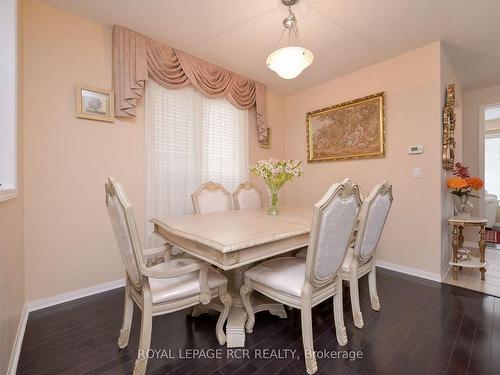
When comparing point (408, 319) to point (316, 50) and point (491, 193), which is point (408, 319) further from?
point (491, 193)

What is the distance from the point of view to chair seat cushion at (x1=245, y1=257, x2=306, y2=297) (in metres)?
1.32

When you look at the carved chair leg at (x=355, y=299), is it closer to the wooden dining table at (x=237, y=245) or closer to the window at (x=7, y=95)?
the wooden dining table at (x=237, y=245)

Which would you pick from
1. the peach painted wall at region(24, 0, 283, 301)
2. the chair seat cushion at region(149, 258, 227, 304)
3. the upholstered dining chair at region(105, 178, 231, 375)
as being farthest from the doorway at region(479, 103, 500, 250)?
the peach painted wall at region(24, 0, 283, 301)

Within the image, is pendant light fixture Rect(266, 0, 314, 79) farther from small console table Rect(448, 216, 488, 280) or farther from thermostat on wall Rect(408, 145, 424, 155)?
small console table Rect(448, 216, 488, 280)

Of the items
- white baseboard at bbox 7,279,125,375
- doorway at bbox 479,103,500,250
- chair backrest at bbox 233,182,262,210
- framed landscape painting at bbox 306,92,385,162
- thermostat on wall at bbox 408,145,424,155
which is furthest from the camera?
doorway at bbox 479,103,500,250

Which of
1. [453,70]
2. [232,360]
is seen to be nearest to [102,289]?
[232,360]

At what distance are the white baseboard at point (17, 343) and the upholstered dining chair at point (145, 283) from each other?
0.50m

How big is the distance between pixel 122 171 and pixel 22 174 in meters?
0.73

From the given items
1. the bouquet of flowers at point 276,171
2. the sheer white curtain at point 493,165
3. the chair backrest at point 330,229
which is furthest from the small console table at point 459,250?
the sheer white curtain at point 493,165

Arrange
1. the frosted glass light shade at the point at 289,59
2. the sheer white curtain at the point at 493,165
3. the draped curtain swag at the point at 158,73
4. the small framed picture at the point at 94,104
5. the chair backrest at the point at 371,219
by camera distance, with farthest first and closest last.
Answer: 1. the sheer white curtain at the point at 493,165
2. the draped curtain swag at the point at 158,73
3. the small framed picture at the point at 94,104
4. the frosted glass light shade at the point at 289,59
5. the chair backrest at the point at 371,219

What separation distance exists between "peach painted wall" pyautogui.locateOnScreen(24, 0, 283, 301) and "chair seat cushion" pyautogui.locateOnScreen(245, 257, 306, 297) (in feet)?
5.38

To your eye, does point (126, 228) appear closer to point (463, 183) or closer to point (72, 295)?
point (72, 295)

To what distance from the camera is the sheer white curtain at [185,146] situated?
254cm

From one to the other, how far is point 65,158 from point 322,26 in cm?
267
